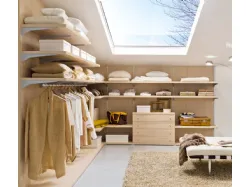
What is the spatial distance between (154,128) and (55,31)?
381 centimetres

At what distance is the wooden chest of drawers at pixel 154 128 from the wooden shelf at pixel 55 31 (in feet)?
9.21

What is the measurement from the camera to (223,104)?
7465 millimetres

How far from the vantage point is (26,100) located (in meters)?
3.69

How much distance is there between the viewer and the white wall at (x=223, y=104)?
24.4 feet

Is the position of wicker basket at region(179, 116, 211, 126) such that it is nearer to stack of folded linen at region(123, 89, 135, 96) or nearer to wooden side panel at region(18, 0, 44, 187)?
stack of folded linen at region(123, 89, 135, 96)

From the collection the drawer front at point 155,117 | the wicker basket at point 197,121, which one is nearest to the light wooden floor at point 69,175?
the drawer front at point 155,117

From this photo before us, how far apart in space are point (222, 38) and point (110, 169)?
2.93 meters

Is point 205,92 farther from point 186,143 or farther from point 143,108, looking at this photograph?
point 186,143

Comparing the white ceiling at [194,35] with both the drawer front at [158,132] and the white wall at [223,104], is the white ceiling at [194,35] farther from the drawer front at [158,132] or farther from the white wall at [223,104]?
the drawer front at [158,132]

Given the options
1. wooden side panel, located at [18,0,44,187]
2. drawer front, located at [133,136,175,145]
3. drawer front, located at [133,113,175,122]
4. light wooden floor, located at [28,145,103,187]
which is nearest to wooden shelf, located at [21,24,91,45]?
wooden side panel, located at [18,0,44,187]

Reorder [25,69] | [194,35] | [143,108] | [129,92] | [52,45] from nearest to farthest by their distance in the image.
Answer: [52,45] → [25,69] → [194,35] → [143,108] → [129,92]

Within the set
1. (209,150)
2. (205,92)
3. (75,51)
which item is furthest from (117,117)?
(75,51)

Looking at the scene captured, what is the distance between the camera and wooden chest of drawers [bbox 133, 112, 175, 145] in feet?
23.3
